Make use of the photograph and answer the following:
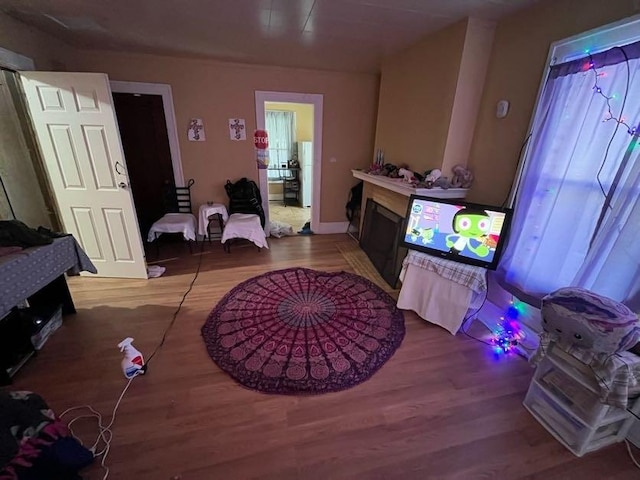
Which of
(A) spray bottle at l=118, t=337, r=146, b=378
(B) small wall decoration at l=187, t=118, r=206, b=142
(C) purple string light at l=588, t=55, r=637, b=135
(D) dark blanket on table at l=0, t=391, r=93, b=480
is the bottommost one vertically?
(A) spray bottle at l=118, t=337, r=146, b=378

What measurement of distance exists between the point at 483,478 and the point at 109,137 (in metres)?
3.67

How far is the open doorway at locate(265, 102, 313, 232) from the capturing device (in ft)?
20.4

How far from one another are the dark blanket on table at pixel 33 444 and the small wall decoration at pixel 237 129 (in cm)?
338

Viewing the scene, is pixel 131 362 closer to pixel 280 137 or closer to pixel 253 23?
pixel 253 23

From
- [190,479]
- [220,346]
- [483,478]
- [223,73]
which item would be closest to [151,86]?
[223,73]

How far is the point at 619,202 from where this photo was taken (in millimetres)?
1453

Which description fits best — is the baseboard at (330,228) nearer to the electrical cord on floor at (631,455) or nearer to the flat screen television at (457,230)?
the flat screen television at (457,230)

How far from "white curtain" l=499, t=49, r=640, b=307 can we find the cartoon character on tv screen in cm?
23

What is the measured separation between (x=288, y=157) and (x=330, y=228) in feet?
9.50

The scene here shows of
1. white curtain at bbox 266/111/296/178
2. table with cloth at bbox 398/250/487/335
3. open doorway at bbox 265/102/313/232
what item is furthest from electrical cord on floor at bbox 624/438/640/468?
white curtain at bbox 266/111/296/178

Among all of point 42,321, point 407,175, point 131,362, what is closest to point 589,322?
point 407,175

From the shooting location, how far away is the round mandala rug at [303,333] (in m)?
1.82

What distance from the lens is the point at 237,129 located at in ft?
12.5

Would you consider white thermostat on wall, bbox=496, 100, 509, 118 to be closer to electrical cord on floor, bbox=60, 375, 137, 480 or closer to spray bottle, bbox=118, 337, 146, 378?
spray bottle, bbox=118, 337, 146, 378
